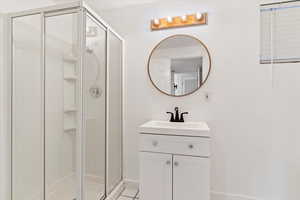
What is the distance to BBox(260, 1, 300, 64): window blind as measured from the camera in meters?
1.63

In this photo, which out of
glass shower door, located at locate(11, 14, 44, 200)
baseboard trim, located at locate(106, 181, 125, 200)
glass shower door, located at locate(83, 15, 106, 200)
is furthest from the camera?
baseboard trim, located at locate(106, 181, 125, 200)

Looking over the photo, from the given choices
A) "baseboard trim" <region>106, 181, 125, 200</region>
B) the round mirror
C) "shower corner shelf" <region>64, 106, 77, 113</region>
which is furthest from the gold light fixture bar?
"baseboard trim" <region>106, 181, 125, 200</region>

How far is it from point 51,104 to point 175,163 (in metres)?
1.28

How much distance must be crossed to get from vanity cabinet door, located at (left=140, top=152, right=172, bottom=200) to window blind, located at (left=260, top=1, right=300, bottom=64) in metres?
1.47

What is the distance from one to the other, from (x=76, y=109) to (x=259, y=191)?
2.02 metres

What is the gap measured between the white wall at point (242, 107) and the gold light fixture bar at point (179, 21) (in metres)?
0.06

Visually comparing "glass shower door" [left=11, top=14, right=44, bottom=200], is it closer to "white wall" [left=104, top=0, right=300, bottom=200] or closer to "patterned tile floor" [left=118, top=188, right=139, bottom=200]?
"patterned tile floor" [left=118, top=188, right=139, bottom=200]

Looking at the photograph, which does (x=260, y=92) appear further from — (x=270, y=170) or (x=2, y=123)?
(x=2, y=123)

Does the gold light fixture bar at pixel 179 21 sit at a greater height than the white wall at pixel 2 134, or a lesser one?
greater

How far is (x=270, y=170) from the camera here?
5.56 ft

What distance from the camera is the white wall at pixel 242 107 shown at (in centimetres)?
166

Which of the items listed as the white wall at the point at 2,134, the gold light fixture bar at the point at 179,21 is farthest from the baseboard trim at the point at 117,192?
the gold light fixture bar at the point at 179,21

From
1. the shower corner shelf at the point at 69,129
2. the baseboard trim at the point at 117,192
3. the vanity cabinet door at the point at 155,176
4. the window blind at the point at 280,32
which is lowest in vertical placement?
the baseboard trim at the point at 117,192

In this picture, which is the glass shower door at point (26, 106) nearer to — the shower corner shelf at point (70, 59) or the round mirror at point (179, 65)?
the shower corner shelf at point (70, 59)
